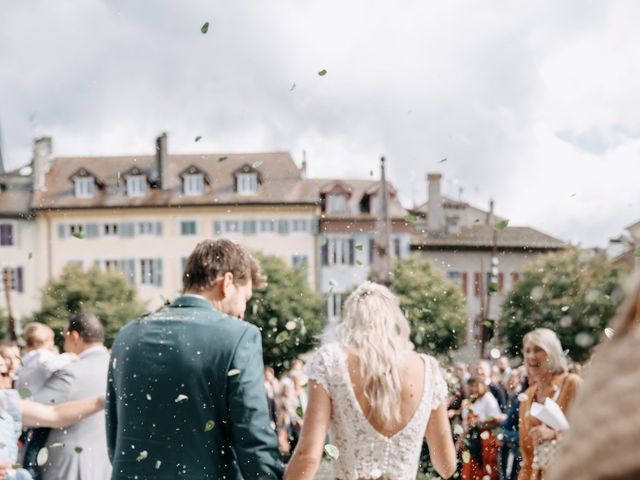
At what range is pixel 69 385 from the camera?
487cm

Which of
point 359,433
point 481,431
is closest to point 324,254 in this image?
point 481,431

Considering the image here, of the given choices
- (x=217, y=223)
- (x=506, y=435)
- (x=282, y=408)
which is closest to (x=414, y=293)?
(x=217, y=223)

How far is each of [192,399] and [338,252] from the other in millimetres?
52215

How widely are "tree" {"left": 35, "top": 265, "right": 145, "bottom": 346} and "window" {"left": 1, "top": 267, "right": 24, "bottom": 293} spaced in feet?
23.4

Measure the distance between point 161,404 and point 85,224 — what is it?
173 ft

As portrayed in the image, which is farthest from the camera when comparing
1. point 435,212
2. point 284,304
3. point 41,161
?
point 435,212

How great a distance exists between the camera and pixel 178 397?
2.92 metres

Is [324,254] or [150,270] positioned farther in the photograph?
[150,270]

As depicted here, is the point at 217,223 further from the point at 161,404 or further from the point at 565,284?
the point at 161,404

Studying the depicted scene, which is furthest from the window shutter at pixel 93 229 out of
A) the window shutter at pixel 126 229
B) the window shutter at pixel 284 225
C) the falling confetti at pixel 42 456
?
the falling confetti at pixel 42 456

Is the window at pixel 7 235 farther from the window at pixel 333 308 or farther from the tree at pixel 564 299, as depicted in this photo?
the tree at pixel 564 299

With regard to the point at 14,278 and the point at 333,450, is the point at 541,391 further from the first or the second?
the point at 14,278

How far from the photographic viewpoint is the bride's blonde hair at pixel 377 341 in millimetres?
3195

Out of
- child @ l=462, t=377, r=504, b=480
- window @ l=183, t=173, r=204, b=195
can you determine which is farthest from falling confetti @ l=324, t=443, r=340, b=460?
window @ l=183, t=173, r=204, b=195
